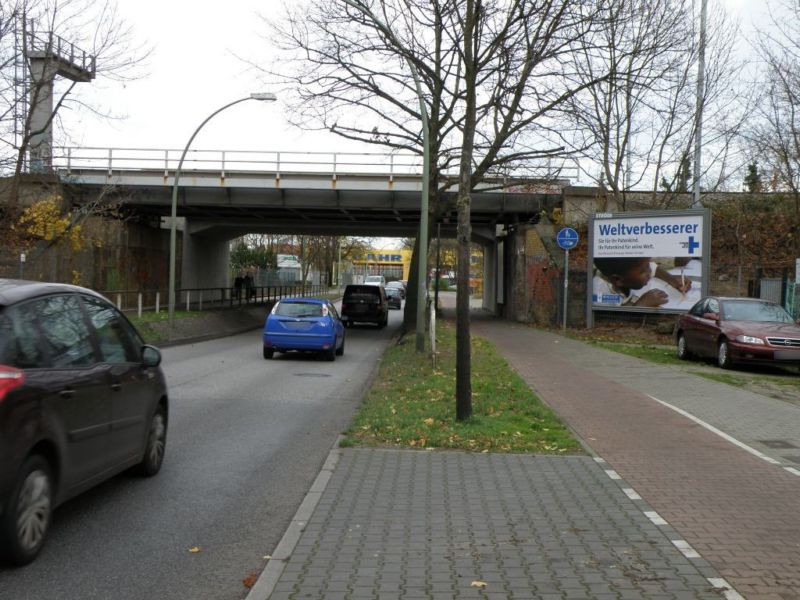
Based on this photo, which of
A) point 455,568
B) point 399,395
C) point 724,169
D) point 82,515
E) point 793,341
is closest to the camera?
point 455,568

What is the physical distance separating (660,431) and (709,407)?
2155 mm

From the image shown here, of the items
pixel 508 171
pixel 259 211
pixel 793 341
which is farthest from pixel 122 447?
pixel 259 211

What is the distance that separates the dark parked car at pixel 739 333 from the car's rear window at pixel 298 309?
8489mm

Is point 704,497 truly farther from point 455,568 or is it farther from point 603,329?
point 603,329

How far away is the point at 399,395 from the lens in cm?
1165

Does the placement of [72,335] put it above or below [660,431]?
above

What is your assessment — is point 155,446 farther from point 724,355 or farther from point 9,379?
point 724,355

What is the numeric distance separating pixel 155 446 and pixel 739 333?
12.4 meters

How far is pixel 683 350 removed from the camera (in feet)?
58.1

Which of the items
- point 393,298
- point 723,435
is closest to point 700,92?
point 723,435

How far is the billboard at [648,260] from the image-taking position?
72.3ft

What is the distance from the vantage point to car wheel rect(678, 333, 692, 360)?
1761 cm

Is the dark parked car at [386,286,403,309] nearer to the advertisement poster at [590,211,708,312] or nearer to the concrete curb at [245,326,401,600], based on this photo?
the advertisement poster at [590,211,708,312]

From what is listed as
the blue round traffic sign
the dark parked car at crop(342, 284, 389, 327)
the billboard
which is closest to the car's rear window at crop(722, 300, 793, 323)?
the billboard
